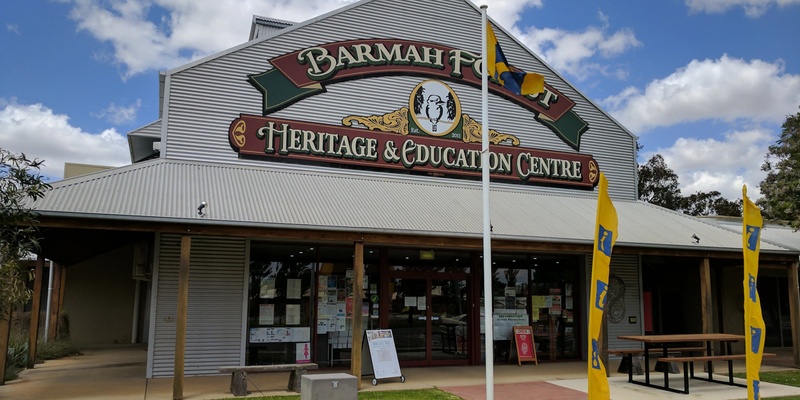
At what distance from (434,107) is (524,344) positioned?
5580 millimetres

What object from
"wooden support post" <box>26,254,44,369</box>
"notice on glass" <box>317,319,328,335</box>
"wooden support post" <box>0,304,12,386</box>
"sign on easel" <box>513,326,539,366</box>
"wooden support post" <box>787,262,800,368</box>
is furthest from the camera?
"sign on easel" <box>513,326,539,366</box>

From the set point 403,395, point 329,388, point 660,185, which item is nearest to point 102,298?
point 403,395

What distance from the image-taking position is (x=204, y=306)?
11.6 metres

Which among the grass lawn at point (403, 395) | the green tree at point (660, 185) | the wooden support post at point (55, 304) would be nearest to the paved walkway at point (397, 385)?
the grass lawn at point (403, 395)

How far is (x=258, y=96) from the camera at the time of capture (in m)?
13.0

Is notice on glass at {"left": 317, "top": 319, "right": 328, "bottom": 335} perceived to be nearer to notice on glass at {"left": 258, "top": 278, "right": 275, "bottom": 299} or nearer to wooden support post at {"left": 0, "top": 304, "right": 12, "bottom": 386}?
notice on glass at {"left": 258, "top": 278, "right": 275, "bottom": 299}

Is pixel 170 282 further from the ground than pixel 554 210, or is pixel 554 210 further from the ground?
pixel 554 210

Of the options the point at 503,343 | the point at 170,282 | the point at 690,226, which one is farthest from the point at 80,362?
the point at 690,226

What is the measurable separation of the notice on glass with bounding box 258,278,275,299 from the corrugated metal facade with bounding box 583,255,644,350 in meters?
7.68

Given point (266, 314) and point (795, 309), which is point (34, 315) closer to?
point (266, 314)

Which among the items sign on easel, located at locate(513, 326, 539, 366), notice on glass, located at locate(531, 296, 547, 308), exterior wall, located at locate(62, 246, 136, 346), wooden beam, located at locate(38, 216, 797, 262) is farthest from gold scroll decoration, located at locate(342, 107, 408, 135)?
exterior wall, located at locate(62, 246, 136, 346)

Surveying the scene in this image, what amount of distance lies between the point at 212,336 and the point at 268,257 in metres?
1.78

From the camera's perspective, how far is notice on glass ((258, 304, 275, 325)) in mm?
12109

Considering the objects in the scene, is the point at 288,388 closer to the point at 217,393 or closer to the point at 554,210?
the point at 217,393
